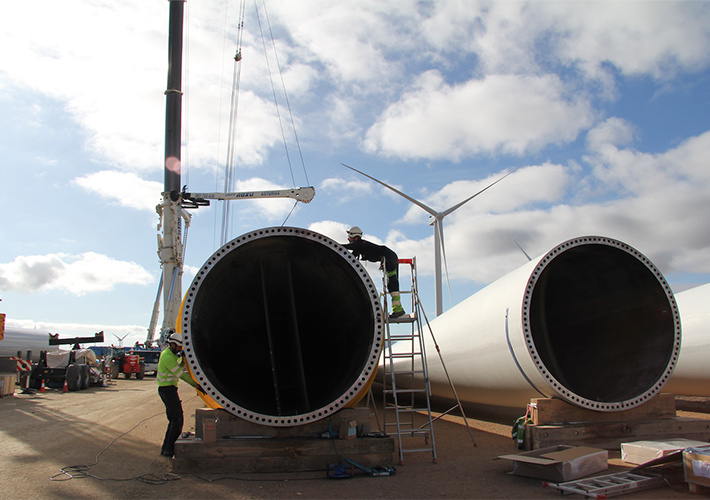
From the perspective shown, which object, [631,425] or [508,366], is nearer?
[631,425]

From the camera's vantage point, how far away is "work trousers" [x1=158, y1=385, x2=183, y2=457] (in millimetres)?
6156

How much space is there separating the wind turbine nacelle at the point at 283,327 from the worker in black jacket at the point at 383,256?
663 mm

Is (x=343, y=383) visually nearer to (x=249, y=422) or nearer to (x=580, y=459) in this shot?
(x=249, y=422)

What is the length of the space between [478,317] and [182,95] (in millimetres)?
21574

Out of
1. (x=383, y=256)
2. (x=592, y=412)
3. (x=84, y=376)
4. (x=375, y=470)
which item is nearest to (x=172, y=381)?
(x=375, y=470)

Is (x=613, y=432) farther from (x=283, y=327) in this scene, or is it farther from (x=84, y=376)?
(x=84, y=376)

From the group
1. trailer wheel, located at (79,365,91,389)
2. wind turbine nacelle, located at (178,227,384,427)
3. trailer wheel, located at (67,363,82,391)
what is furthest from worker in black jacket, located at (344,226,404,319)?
trailer wheel, located at (79,365,91,389)

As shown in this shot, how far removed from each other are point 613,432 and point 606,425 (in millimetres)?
120

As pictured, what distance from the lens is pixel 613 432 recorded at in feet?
20.1

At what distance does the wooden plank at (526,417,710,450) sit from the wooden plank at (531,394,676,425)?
0.24 ft

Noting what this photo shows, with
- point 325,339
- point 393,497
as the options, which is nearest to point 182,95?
point 325,339

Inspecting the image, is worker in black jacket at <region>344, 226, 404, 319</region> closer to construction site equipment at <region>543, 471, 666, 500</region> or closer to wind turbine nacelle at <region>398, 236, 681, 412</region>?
wind turbine nacelle at <region>398, 236, 681, 412</region>

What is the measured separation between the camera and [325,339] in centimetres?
801

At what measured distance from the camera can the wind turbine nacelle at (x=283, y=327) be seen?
5.48 meters
